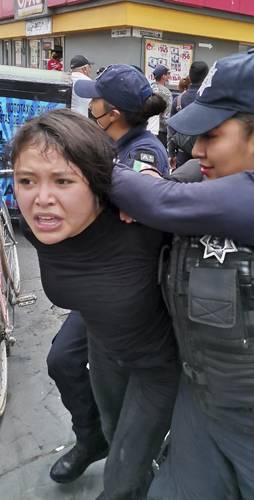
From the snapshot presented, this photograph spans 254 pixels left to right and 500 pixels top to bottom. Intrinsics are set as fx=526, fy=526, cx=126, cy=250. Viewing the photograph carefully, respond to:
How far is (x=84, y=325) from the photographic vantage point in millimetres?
2182

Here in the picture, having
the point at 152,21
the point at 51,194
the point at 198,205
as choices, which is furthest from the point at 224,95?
the point at 152,21

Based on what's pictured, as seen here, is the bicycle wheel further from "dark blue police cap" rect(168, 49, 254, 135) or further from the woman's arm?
"dark blue police cap" rect(168, 49, 254, 135)

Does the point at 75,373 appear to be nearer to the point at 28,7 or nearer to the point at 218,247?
the point at 218,247

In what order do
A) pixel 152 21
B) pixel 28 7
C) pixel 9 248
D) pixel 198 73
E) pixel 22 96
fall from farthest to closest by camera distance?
1. pixel 28 7
2. pixel 152 21
3. pixel 198 73
4. pixel 22 96
5. pixel 9 248

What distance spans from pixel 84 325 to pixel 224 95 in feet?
3.94

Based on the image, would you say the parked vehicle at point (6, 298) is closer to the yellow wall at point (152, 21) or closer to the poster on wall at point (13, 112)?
the poster on wall at point (13, 112)

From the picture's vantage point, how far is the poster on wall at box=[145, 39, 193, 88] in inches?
435

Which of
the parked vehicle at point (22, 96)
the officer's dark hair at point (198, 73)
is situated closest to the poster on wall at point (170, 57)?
the officer's dark hair at point (198, 73)

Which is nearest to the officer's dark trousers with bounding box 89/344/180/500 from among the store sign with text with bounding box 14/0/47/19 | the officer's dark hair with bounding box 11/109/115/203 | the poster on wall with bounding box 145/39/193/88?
the officer's dark hair with bounding box 11/109/115/203

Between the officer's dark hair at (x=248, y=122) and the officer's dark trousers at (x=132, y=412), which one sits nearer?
the officer's dark hair at (x=248, y=122)

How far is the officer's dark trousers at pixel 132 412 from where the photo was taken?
5.78 feet

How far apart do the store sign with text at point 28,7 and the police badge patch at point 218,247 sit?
13477 millimetres

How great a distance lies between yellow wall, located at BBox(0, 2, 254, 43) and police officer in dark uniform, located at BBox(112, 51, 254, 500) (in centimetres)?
989

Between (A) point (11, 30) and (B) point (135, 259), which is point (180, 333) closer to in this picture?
(B) point (135, 259)
